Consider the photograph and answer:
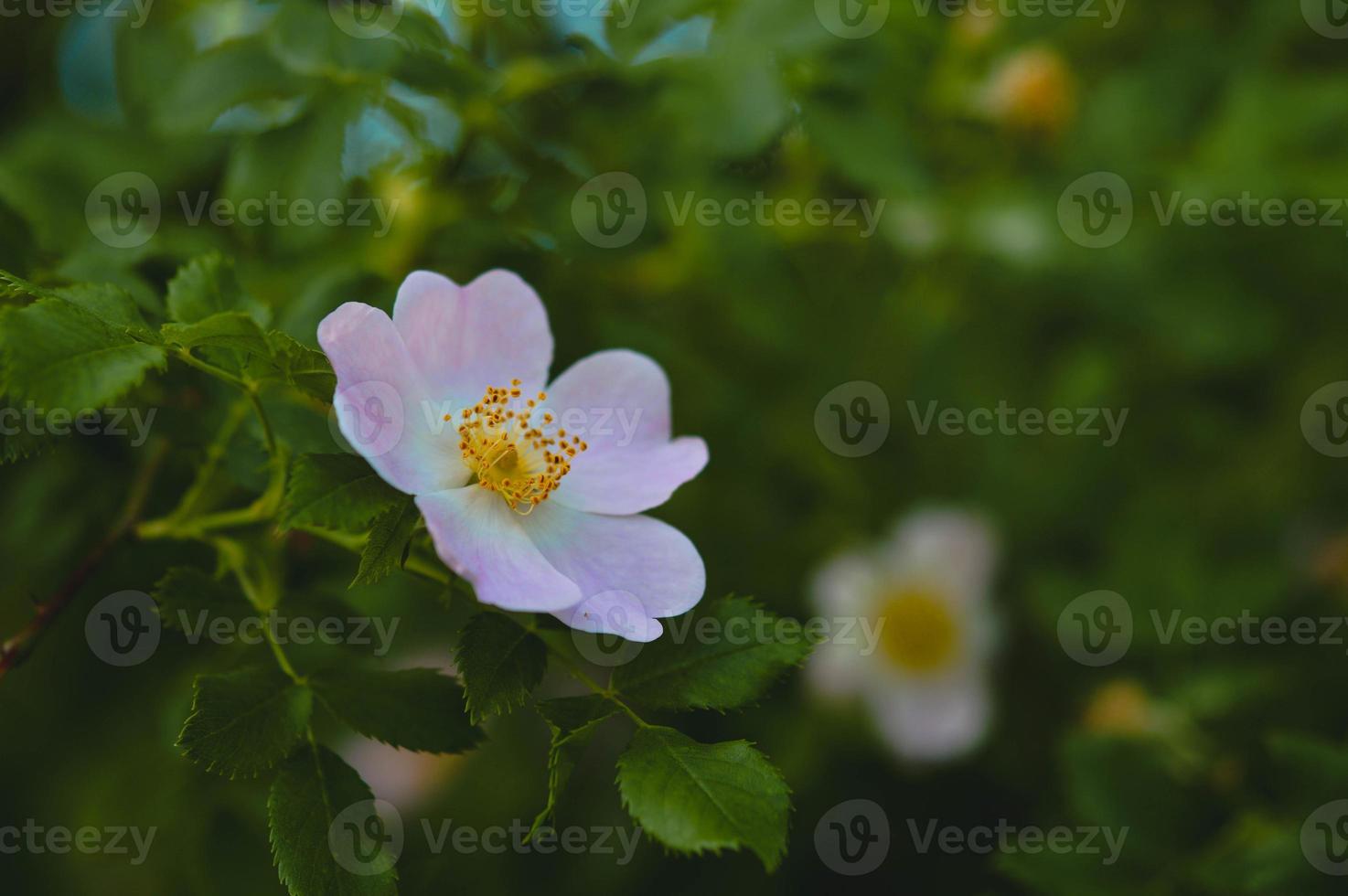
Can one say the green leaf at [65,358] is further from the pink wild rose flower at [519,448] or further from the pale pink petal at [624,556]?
the pale pink petal at [624,556]

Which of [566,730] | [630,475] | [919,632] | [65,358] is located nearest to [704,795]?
[566,730]

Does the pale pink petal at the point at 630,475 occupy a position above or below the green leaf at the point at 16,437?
below

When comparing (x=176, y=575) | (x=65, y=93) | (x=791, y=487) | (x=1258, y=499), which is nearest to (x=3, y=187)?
(x=65, y=93)

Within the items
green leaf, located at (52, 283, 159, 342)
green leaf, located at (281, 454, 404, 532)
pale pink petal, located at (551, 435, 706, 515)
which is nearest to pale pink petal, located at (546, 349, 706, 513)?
pale pink petal, located at (551, 435, 706, 515)

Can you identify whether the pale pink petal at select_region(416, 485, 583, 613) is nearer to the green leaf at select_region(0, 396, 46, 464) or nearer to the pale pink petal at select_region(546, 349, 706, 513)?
the pale pink petal at select_region(546, 349, 706, 513)

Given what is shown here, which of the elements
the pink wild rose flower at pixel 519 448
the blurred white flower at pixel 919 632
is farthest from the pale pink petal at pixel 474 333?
the blurred white flower at pixel 919 632

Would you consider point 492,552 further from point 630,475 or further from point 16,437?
point 16,437
